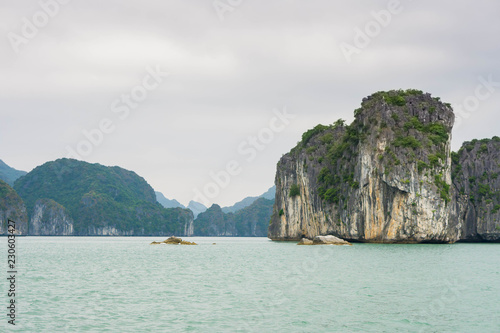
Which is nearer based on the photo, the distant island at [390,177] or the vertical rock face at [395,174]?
the vertical rock face at [395,174]

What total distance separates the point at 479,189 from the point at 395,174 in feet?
122

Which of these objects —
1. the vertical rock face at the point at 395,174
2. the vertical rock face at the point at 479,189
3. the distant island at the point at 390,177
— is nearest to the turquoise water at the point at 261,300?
the vertical rock face at the point at 395,174

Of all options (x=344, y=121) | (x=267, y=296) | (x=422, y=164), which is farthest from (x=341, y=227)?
(x=267, y=296)

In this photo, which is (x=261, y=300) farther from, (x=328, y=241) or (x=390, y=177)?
(x=390, y=177)

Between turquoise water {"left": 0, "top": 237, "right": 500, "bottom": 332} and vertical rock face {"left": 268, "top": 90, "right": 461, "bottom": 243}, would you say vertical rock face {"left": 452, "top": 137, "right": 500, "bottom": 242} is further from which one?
turquoise water {"left": 0, "top": 237, "right": 500, "bottom": 332}

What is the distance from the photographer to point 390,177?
75.7m

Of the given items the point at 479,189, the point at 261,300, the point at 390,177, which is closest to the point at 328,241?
the point at 390,177

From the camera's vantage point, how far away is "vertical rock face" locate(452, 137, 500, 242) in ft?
332

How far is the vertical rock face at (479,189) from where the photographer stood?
101 metres

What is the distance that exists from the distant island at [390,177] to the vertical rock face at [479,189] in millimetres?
577

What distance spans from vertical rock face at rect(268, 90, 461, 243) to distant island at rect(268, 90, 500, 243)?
14cm

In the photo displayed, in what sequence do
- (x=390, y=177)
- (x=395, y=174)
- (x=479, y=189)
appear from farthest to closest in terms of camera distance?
(x=479, y=189), (x=390, y=177), (x=395, y=174)

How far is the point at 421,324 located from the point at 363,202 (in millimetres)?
62788

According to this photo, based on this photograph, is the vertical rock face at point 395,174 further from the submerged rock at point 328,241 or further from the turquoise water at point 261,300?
the turquoise water at point 261,300
